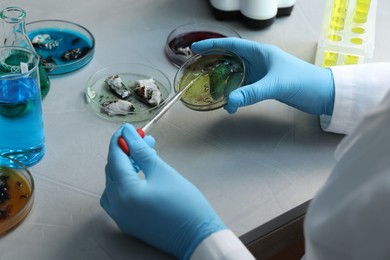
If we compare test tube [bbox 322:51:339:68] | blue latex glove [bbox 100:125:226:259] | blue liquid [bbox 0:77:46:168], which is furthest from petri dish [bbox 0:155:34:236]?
test tube [bbox 322:51:339:68]

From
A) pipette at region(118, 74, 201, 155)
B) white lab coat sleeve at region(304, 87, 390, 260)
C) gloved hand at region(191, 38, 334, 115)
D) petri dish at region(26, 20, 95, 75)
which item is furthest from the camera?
petri dish at region(26, 20, 95, 75)

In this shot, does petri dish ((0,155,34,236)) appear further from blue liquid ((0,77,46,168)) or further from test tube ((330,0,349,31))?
test tube ((330,0,349,31))

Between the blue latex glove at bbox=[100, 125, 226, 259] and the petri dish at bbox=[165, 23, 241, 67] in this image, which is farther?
the petri dish at bbox=[165, 23, 241, 67]

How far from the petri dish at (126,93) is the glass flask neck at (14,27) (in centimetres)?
15

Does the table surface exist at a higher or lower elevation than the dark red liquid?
lower

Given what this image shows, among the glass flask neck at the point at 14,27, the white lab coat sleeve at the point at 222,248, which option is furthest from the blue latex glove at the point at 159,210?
the glass flask neck at the point at 14,27

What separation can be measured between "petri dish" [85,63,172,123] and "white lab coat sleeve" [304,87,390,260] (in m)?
0.46

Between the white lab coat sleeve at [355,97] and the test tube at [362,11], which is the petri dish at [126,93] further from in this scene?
the test tube at [362,11]

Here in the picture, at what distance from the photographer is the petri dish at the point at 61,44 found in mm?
1146

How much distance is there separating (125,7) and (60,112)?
385mm

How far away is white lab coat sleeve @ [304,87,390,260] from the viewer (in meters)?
0.64

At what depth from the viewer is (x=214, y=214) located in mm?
856

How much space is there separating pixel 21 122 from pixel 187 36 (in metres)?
0.48

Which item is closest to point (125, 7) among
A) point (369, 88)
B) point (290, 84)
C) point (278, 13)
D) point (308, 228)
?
point (278, 13)
